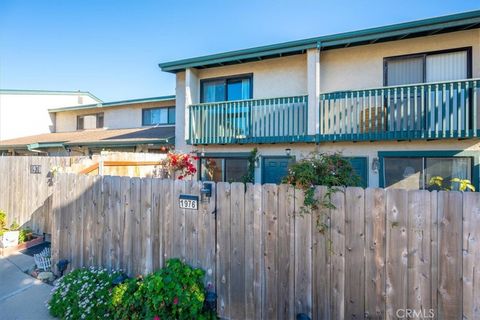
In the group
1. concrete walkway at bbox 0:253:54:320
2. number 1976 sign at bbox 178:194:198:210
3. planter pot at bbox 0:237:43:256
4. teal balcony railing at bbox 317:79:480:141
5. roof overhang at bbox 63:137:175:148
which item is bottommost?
concrete walkway at bbox 0:253:54:320

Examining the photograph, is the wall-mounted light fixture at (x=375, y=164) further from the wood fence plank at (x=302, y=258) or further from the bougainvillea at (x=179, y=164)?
the bougainvillea at (x=179, y=164)

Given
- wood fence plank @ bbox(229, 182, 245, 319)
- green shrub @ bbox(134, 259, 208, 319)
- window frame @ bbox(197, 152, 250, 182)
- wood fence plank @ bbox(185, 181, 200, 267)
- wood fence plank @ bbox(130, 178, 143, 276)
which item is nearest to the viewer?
green shrub @ bbox(134, 259, 208, 319)

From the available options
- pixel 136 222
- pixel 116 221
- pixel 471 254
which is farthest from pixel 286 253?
pixel 116 221

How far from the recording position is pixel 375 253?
287 centimetres

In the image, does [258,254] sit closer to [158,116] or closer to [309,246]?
[309,246]

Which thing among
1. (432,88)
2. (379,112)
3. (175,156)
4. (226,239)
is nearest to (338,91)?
(379,112)

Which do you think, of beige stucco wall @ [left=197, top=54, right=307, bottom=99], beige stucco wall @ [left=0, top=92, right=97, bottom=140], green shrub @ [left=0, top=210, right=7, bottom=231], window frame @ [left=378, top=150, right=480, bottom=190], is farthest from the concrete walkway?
beige stucco wall @ [left=0, top=92, right=97, bottom=140]

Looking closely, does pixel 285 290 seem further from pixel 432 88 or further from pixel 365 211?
pixel 432 88

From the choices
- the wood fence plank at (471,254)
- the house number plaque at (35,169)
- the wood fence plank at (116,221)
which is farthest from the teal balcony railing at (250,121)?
the wood fence plank at (471,254)

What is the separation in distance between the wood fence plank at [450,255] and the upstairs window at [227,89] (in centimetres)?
784

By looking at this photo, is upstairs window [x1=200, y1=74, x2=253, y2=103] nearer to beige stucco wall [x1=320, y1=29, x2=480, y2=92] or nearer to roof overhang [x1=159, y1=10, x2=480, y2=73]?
roof overhang [x1=159, y1=10, x2=480, y2=73]

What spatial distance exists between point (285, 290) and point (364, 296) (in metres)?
0.93

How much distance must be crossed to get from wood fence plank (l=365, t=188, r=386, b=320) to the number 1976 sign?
7.72 ft

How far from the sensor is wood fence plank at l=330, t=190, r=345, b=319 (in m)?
3.00
